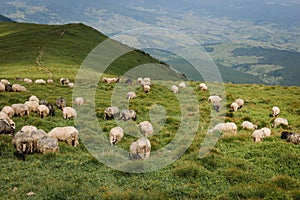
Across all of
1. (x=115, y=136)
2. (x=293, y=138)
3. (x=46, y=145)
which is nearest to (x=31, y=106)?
(x=46, y=145)

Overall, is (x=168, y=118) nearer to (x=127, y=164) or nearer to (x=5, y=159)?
(x=127, y=164)

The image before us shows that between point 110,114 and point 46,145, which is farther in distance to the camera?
point 110,114

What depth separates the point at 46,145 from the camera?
13.4 m

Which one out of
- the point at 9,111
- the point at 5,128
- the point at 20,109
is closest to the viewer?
the point at 5,128

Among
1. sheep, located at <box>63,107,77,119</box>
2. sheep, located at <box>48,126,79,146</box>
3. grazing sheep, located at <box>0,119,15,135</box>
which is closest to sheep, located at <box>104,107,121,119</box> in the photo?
sheep, located at <box>63,107,77,119</box>

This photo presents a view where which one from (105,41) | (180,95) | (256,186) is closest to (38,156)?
(256,186)

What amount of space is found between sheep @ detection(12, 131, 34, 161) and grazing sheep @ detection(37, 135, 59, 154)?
41 cm

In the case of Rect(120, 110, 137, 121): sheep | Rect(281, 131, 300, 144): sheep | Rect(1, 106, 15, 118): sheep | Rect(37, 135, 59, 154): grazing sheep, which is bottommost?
Rect(37, 135, 59, 154): grazing sheep

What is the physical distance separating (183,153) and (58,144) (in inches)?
252

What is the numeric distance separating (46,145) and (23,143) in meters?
1.05

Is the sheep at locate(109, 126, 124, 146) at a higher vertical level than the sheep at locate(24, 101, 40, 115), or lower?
lower

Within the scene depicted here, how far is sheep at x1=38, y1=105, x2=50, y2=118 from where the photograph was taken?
2007 cm

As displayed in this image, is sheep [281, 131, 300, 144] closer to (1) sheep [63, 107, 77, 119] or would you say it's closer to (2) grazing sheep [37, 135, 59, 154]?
(2) grazing sheep [37, 135, 59, 154]

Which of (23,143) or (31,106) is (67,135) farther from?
(31,106)
